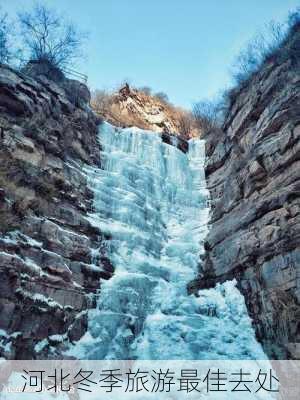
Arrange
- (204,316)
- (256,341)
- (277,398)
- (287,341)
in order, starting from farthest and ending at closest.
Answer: (204,316), (256,341), (287,341), (277,398)

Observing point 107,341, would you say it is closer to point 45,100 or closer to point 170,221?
point 170,221

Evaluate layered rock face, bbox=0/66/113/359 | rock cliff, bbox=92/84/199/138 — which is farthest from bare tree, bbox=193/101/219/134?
layered rock face, bbox=0/66/113/359

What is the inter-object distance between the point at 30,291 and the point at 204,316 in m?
4.07

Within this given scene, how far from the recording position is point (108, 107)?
20.6 metres

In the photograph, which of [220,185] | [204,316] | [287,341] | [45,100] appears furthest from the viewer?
[220,185]

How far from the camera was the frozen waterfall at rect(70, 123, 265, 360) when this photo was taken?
8.81m

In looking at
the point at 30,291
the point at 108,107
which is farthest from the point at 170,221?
the point at 108,107

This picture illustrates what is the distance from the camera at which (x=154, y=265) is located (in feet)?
35.9

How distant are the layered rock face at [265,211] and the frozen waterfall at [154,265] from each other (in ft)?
1.60

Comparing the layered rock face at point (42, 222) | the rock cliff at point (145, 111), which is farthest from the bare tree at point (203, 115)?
the layered rock face at point (42, 222)

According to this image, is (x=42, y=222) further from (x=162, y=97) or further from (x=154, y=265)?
(x=162, y=97)

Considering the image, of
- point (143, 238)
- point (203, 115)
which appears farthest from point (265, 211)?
point (203, 115)

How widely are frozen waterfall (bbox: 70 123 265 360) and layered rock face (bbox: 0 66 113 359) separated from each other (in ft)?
1.58

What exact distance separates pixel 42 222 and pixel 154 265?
3.19m
